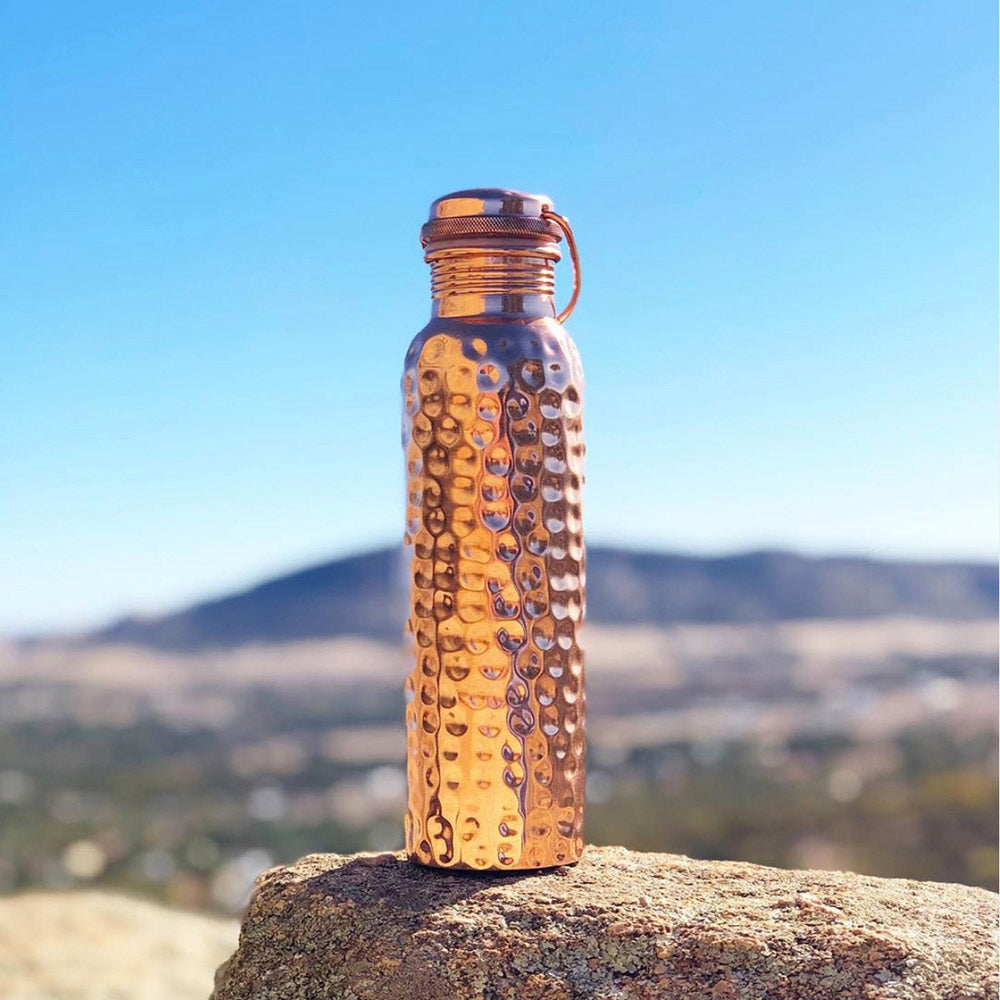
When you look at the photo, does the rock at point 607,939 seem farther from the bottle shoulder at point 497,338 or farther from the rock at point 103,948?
the rock at point 103,948

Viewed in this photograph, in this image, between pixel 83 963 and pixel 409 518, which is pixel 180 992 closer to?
pixel 83 963

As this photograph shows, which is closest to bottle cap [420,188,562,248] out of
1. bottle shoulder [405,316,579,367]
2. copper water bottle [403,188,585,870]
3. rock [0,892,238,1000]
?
copper water bottle [403,188,585,870]

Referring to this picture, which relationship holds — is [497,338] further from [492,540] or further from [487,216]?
[492,540]

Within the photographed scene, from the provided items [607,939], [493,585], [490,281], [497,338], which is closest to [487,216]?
[490,281]

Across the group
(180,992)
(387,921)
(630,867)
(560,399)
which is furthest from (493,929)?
(180,992)

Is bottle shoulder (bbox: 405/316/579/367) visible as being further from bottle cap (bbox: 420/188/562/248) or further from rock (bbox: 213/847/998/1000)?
rock (bbox: 213/847/998/1000)

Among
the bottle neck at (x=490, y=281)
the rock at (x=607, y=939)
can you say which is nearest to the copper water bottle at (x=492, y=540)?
the bottle neck at (x=490, y=281)
